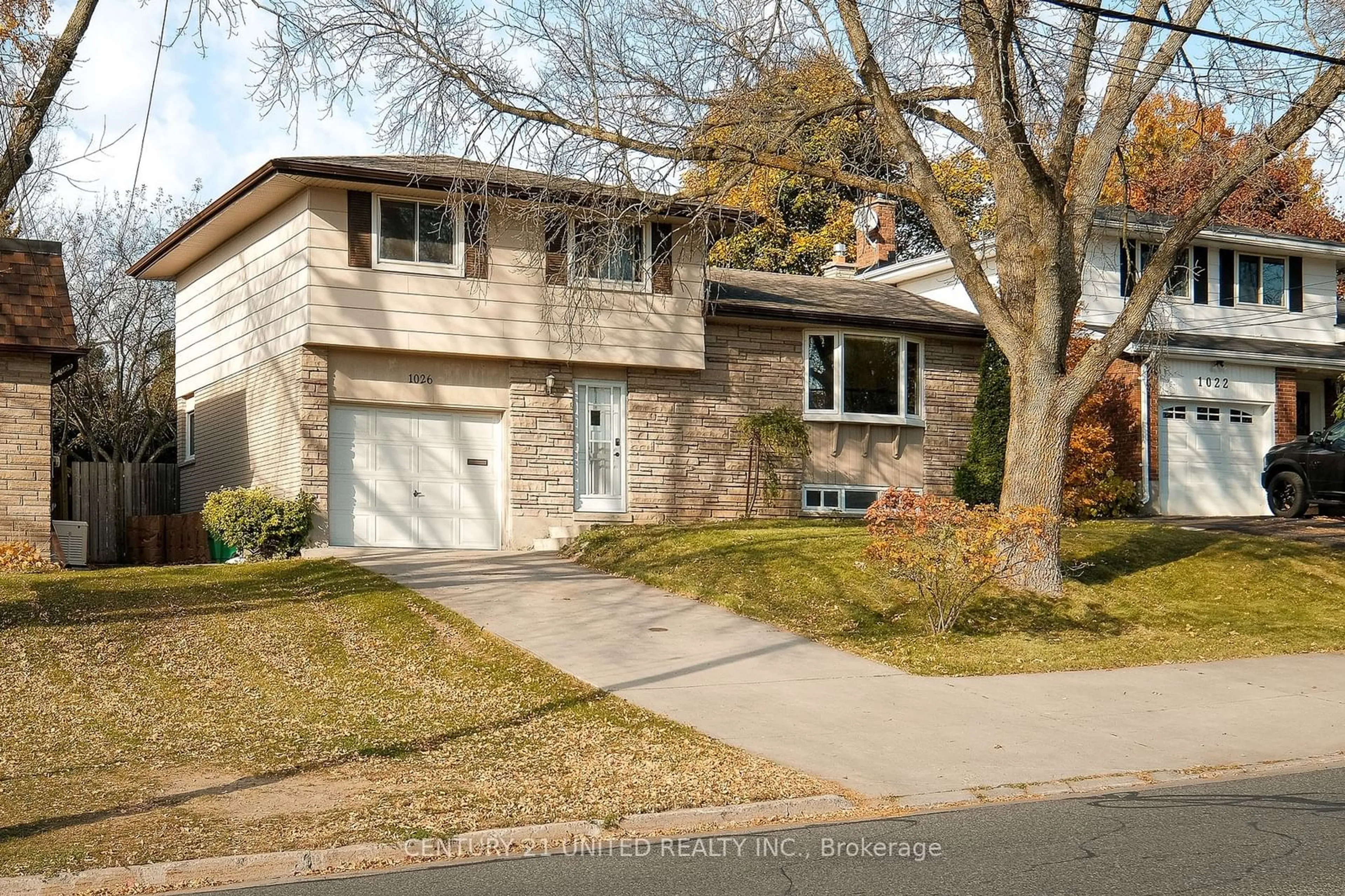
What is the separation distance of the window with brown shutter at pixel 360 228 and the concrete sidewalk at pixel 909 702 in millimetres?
6073

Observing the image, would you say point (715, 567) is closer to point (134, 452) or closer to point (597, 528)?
point (597, 528)

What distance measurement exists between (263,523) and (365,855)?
12.7m

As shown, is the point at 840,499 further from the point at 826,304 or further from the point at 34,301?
the point at 34,301

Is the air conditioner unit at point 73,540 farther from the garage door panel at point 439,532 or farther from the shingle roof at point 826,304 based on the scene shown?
the shingle roof at point 826,304

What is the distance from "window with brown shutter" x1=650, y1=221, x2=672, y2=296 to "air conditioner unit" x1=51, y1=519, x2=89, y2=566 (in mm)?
9326

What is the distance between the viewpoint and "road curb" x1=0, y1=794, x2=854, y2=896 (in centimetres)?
647

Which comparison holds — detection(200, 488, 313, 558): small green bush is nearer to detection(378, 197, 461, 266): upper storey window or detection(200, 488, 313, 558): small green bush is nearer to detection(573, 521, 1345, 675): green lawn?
detection(378, 197, 461, 266): upper storey window

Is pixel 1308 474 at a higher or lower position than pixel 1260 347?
lower

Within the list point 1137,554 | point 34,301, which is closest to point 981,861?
point 1137,554

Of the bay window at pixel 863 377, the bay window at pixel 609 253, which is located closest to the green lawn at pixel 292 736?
the bay window at pixel 609 253

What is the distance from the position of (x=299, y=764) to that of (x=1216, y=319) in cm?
2458

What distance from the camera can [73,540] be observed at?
66.2 ft

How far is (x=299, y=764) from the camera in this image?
8.96 m

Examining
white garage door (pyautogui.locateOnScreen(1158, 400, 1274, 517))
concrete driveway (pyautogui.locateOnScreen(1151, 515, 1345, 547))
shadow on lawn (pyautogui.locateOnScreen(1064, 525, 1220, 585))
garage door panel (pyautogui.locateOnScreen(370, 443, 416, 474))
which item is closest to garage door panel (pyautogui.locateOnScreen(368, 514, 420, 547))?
garage door panel (pyautogui.locateOnScreen(370, 443, 416, 474))
